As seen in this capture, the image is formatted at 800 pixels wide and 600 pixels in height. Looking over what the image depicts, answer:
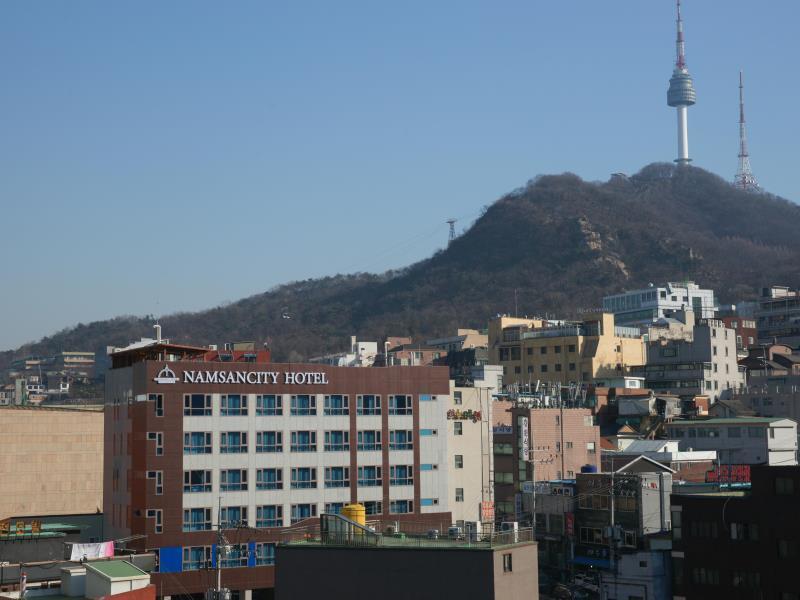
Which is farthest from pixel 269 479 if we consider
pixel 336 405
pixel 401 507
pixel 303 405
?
pixel 401 507

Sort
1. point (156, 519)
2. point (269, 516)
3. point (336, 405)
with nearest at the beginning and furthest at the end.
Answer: point (156, 519), point (269, 516), point (336, 405)

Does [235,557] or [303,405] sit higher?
[303,405]

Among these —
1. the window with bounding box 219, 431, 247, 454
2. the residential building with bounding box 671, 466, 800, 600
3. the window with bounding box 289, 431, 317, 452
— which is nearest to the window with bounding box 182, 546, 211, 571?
the window with bounding box 219, 431, 247, 454

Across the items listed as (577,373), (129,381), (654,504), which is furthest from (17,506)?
(577,373)

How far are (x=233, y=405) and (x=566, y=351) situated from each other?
82.7m

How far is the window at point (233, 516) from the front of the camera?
76.0 meters

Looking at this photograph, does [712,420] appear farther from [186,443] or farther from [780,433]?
[186,443]

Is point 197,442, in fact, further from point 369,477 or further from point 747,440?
point 747,440

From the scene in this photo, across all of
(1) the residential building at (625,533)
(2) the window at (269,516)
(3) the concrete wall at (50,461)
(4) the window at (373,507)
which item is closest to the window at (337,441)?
(4) the window at (373,507)

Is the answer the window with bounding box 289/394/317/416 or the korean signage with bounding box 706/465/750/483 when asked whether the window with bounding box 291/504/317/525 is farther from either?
the korean signage with bounding box 706/465/750/483

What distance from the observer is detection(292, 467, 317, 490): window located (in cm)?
7975

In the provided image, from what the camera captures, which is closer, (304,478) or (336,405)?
(304,478)

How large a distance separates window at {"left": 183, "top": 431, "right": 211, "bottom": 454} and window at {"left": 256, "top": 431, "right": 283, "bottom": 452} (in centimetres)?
359

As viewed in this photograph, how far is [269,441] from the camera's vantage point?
79438mm
